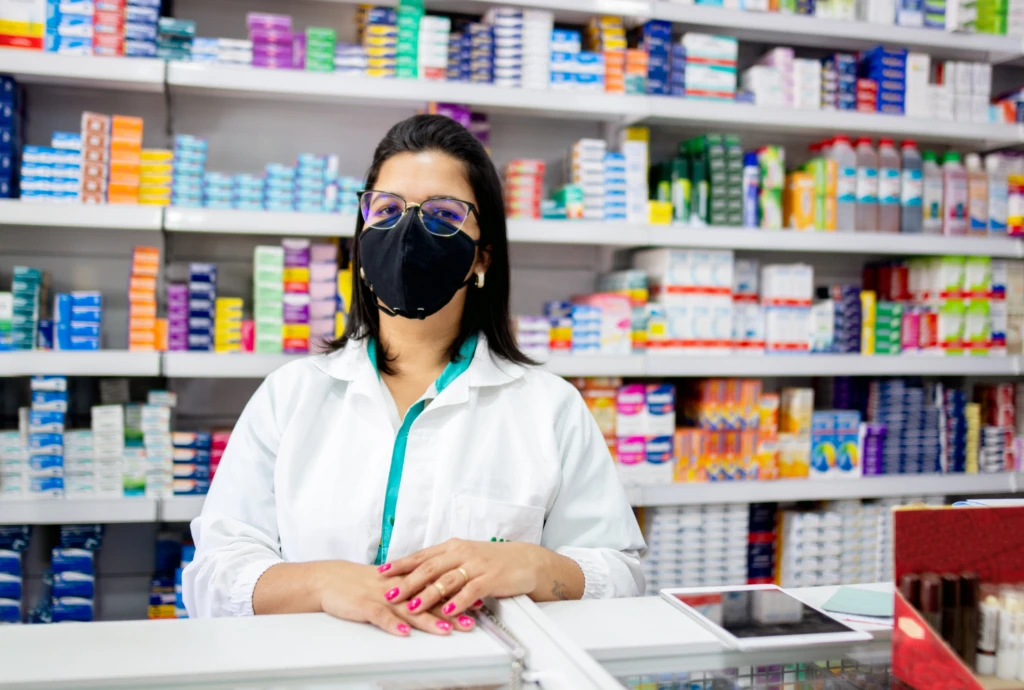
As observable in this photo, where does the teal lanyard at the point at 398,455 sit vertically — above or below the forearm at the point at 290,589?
above

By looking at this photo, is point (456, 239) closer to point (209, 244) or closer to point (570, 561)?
point (570, 561)

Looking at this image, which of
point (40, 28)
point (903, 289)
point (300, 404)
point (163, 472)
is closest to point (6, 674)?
point (300, 404)

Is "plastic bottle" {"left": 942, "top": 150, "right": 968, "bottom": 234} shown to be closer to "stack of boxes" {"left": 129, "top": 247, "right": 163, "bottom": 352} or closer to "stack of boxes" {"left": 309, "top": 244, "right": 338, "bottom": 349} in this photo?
"stack of boxes" {"left": 309, "top": 244, "right": 338, "bottom": 349}

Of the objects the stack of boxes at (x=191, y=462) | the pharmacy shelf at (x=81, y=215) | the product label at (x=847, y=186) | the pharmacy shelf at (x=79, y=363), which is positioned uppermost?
the product label at (x=847, y=186)

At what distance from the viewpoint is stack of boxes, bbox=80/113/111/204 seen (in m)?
2.96

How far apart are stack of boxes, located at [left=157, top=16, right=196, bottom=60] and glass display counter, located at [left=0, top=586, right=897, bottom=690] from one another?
98.5 inches

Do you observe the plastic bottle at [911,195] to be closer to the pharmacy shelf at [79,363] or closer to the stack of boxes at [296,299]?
the stack of boxes at [296,299]

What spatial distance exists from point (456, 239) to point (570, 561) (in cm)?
69

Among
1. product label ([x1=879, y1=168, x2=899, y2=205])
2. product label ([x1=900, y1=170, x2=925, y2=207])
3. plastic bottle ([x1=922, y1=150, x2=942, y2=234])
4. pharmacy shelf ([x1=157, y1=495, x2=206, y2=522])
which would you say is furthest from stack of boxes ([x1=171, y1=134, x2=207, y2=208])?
plastic bottle ([x1=922, y1=150, x2=942, y2=234])

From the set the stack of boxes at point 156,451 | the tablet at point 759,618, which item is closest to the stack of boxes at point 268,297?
the stack of boxes at point 156,451

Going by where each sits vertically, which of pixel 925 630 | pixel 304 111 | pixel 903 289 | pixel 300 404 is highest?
pixel 304 111

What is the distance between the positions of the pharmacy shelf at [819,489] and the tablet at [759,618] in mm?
2103

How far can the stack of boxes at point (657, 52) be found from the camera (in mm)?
3502

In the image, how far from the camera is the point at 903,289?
3986 mm
